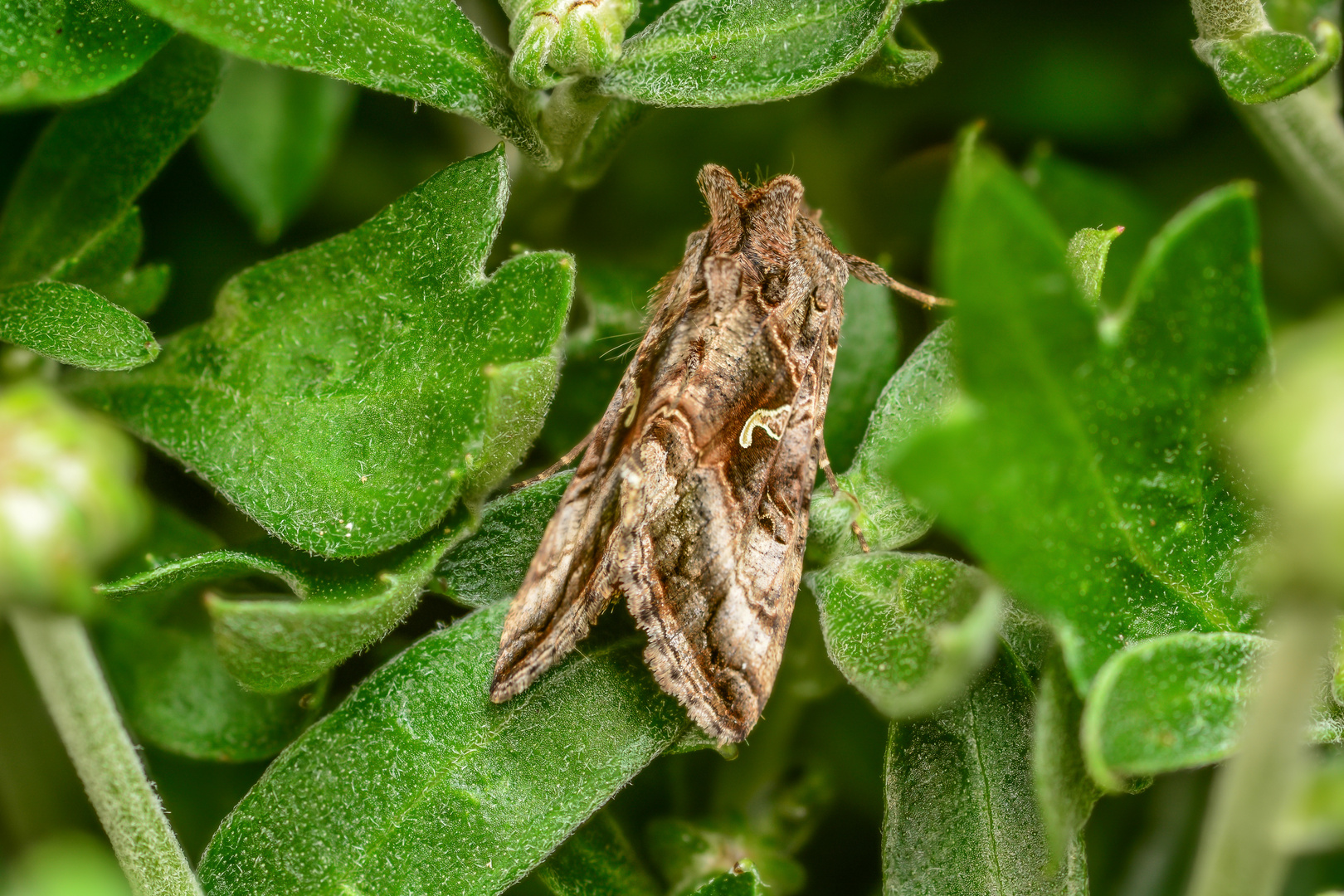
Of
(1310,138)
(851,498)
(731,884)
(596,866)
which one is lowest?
(596,866)

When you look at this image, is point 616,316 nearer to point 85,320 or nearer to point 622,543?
point 622,543

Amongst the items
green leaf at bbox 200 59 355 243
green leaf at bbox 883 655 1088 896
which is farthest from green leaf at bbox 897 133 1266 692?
green leaf at bbox 200 59 355 243

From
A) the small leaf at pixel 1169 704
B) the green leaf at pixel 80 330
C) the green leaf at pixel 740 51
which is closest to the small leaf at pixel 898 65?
the green leaf at pixel 740 51

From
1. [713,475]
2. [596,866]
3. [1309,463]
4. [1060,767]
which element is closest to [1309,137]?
[713,475]

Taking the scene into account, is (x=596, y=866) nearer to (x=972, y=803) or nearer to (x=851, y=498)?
(x=972, y=803)

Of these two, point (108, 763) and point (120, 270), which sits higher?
point (120, 270)

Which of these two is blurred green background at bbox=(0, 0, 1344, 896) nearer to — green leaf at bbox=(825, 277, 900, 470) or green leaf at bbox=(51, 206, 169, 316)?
green leaf at bbox=(825, 277, 900, 470)

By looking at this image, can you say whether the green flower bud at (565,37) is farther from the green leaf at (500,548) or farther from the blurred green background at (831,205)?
the green leaf at (500,548)
